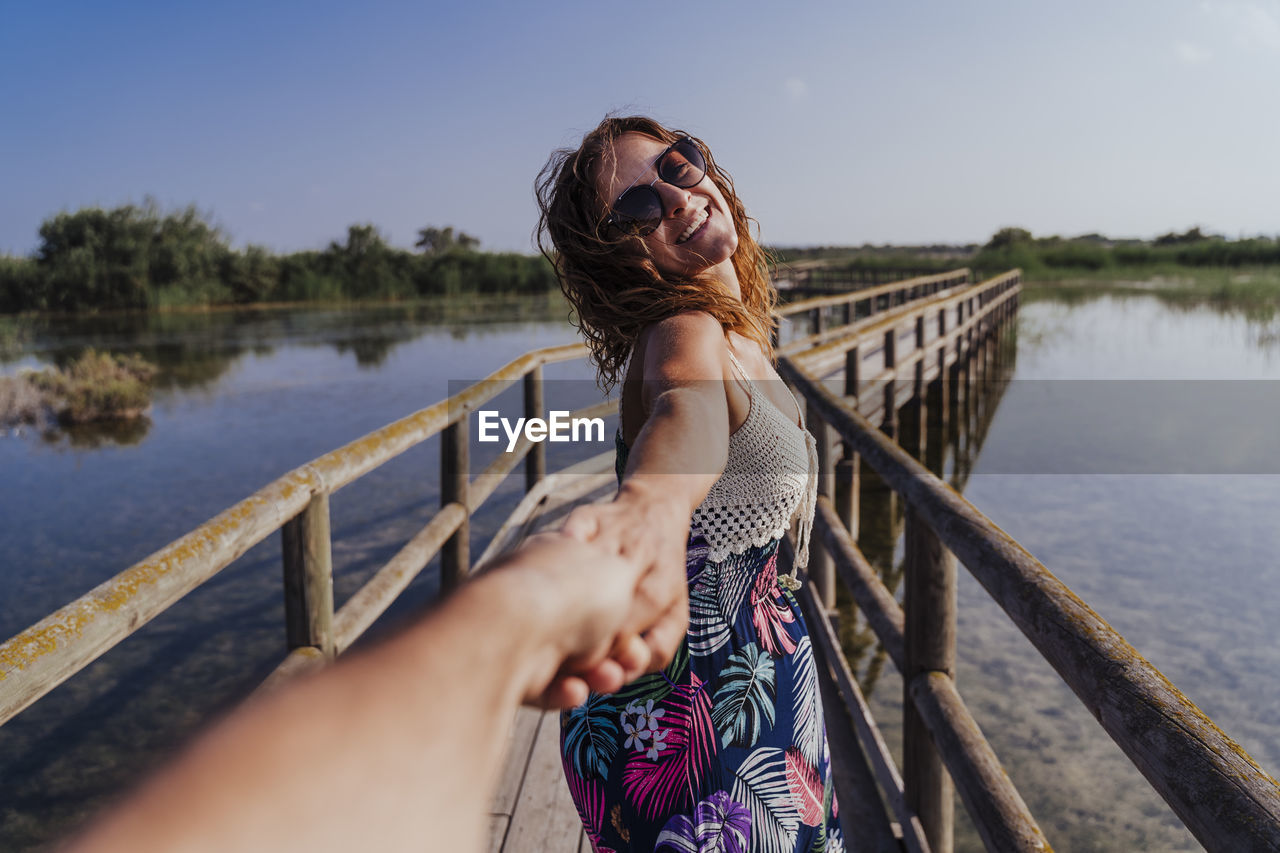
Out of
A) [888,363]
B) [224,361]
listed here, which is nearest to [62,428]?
[224,361]

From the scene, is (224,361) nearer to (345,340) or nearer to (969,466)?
(345,340)

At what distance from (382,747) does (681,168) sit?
3.02ft

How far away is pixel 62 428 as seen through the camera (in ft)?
38.7

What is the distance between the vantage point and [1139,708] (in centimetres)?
94

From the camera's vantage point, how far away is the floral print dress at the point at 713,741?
1.06m

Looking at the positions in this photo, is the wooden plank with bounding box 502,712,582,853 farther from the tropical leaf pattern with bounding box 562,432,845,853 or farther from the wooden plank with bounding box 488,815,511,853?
the tropical leaf pattern with bounding box 562,432,845,853

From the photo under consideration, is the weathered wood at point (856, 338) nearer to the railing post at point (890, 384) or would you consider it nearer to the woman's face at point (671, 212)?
the railing post at point (890, 384)

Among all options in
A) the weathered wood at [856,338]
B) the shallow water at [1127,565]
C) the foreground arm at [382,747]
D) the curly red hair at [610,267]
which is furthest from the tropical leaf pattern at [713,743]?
the weathered wood at [856,338]

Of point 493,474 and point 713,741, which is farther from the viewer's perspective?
point 493,474

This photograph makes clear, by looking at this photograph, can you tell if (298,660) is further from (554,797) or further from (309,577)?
(554,797)

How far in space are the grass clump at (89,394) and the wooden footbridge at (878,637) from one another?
1035 cm

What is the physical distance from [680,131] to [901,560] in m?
5.91

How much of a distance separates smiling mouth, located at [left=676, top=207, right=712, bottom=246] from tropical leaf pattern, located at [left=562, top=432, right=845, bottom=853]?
0.39 meters

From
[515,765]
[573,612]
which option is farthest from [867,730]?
[573,612]
